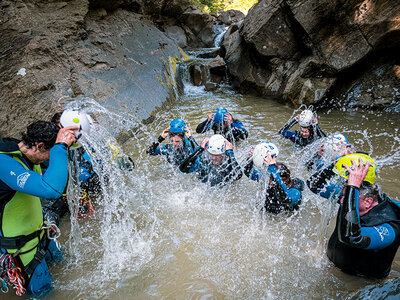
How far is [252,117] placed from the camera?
830 cm

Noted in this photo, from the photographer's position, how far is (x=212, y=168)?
4.20 metres

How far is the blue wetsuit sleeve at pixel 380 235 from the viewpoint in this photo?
6.89 feet

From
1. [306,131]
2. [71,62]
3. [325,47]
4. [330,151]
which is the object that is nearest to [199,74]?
[325,47]

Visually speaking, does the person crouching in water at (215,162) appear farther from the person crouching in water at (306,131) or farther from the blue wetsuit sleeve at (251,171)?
the person crouching in water at (306,131)

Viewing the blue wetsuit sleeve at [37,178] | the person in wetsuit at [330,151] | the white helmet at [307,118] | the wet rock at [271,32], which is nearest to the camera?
the blue wetsuit sleeve at [37,178]

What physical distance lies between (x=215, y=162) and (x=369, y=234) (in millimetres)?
2381

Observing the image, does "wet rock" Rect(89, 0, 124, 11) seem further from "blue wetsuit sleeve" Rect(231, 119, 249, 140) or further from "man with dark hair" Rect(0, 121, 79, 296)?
"man with dark hair" Rect(0, 121, 79, 296)

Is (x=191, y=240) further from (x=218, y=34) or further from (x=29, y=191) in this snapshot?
(x=218, y=34)

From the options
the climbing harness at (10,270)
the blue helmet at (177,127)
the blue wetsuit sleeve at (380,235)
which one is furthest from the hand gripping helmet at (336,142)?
the climbing harness at (10,270)

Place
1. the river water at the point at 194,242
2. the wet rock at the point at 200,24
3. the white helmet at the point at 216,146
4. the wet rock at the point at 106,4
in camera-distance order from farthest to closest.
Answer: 1. the wet rock at the point at 200,24
2. the wet rock at the point at 106,4
3. the white helmet at the point at 216,146
4. the river water at the point at 194,242

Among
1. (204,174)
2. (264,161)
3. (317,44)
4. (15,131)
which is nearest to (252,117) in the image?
(317,44)

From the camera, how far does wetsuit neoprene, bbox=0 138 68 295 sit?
6.58 feet

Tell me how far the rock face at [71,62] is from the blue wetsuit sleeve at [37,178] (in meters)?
4.18

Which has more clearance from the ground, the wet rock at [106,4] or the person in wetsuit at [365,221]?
the wet rock at [106,4]
